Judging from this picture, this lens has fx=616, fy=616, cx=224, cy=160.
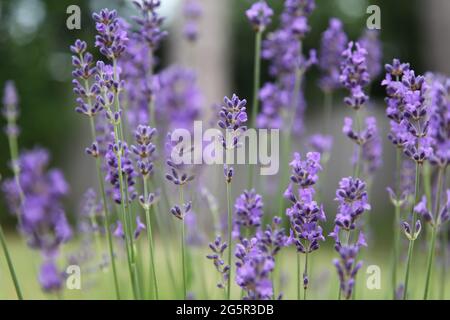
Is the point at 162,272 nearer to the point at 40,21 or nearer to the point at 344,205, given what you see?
the point at 344,205

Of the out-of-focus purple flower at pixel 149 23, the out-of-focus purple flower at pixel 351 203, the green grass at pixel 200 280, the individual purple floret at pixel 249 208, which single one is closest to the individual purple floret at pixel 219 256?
the individual purple floret at pixel 249 208

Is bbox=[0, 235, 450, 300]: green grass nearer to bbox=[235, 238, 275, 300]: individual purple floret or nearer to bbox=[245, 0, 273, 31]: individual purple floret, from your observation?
bbox=[235, 238, 275, 300]: individual purple floret

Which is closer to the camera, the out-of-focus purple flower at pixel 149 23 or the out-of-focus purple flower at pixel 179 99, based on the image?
the out-of-focus purple flower at pixel 149 23

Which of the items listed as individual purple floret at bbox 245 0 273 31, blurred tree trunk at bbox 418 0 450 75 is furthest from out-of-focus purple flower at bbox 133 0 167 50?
blurred tree trunk at bbox 418 0 450 75

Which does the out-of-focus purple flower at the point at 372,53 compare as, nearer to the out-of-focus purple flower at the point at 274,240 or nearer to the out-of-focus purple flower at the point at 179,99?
the out-of-focus purple flower at the point at 179,99

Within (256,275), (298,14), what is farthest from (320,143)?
(256,275)

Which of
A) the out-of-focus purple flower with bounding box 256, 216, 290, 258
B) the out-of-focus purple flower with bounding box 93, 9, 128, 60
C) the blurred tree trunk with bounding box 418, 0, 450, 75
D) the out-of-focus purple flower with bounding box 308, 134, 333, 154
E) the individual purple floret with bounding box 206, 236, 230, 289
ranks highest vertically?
the blurred tree trunk with bounding box 418, 0, 450, 75

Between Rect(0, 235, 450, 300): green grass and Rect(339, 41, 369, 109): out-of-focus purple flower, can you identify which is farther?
Rect(0, 235, 450, 300): green grass

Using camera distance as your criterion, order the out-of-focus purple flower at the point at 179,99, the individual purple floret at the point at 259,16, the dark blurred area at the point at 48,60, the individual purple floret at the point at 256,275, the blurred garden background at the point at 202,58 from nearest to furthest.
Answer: the individual purple floret at the point at 256,275 → the individual purple floret at the point at 259,16 → the out-of-focus purple flower at the point at 179,99 → the blurred garden background at the point at 202,58 → the dark blurred area at the point at 48,60
